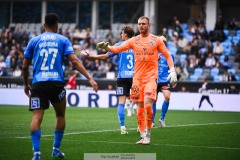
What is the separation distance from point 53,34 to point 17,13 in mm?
37662

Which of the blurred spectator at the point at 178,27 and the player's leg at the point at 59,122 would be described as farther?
the blurred spectator at the point at 178,27

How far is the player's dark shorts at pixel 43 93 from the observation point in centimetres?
1058

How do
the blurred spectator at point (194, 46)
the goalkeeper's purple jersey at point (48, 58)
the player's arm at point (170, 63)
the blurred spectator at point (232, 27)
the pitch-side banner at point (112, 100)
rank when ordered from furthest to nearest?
1. the blurred spectator at point (232, 27)
2. the blurred spectator at point (194, 46)
3. the pitch-side banner at point (112, 100)
4. the player's arm at point (170, 63)
5. the goalkeeper's purple jersey at point (48, 58)

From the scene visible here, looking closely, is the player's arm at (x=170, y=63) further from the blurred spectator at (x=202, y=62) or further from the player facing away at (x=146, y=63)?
the blurred spectator at (x=202, y=62)

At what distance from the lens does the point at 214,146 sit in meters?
12.9

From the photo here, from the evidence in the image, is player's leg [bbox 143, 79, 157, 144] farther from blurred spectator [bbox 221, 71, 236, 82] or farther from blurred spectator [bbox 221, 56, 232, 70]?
blurred spectator [bbox 221, 56, 232, 70]

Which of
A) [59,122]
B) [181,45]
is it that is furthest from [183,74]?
[59,122]

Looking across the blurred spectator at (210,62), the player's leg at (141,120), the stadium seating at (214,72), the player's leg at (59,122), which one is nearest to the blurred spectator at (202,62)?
the blurred spectator at (210,62)

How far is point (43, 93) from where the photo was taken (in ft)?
34.9

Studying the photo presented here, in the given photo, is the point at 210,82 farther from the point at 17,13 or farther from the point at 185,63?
the point at 17,13

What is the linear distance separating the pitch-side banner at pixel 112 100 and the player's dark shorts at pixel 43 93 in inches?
788

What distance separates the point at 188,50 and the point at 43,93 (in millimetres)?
26825

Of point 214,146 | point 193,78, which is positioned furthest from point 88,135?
point 193,78

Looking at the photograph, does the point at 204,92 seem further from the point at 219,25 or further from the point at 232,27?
the point at 232,27
